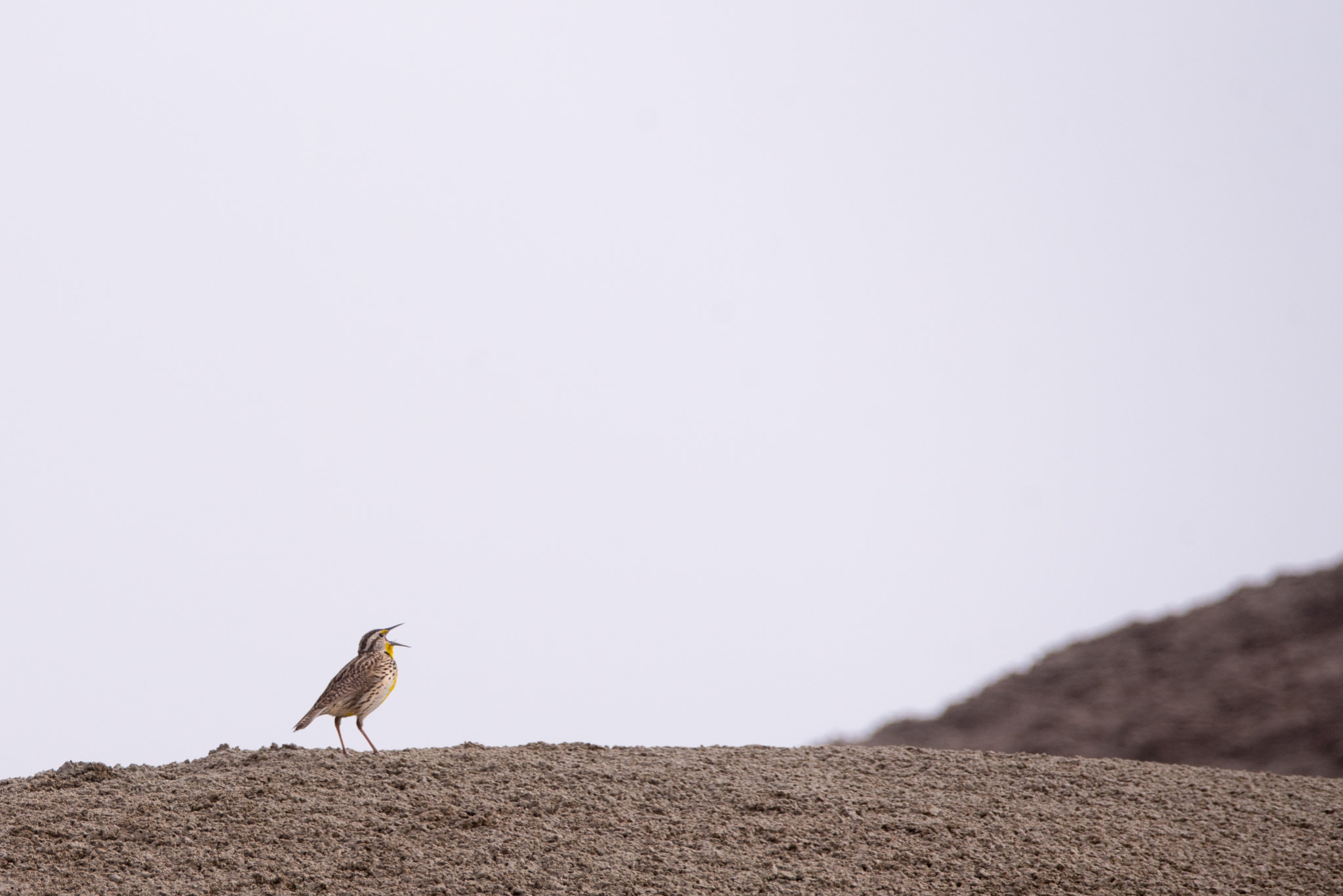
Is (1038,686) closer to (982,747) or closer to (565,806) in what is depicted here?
(982,747)

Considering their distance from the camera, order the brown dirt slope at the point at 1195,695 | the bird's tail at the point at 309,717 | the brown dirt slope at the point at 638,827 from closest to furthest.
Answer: the brown dirt slope at the point at 638,827
the bird's tail at the point at 309,717
the brown dirt slope at the point at 1195,695

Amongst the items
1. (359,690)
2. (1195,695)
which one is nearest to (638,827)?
(359,690)

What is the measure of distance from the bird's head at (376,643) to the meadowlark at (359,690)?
28mm

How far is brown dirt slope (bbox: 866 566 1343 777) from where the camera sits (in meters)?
11.3

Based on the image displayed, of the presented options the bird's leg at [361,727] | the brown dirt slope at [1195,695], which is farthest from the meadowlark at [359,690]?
the brown dirt slope at [1195,695]

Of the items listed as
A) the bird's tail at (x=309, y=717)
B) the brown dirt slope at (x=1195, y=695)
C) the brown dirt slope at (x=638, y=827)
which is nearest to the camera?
the brown dirt slope at (x=638, y=827)

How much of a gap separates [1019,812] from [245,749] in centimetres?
389

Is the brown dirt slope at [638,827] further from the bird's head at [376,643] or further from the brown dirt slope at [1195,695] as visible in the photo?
the brown dirt slope at [1195,695]

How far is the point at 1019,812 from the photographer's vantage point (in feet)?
18.9

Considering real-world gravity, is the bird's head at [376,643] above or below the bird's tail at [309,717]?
above

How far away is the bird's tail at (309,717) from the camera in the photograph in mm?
6059

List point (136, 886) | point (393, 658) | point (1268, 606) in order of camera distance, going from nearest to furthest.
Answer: point (136, 886)
point (393, 658)
point (1268, 606)

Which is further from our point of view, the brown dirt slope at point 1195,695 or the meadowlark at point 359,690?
the brown dirt slope at point 1195,695

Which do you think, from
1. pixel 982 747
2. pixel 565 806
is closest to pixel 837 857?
pixel 565 806
